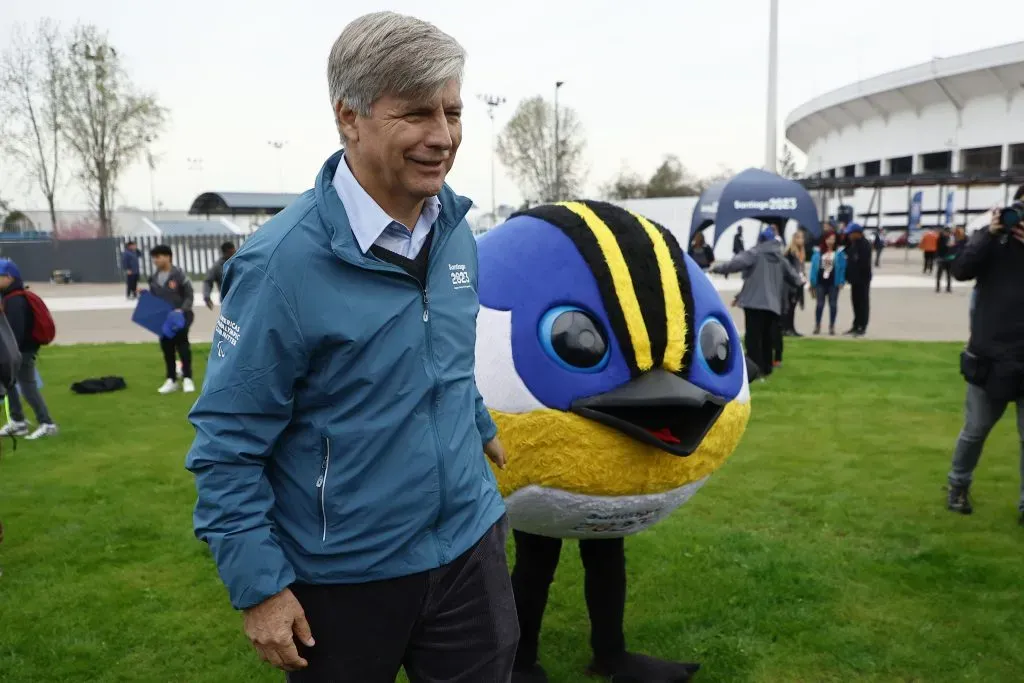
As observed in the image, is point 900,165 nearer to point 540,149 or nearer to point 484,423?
point 540,149

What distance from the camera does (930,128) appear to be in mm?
57625

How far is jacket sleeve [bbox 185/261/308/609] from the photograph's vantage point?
5.28ft

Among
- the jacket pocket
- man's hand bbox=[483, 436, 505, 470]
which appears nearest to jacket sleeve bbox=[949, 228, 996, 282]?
man's hand bbox=[483, 436, 505, 470]

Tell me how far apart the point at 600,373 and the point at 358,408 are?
3.58ft

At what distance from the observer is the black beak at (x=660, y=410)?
8.27 feet

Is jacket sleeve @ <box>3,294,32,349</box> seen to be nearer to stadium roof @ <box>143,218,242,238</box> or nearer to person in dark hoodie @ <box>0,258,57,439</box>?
person in dark hoodie @ <box>0,258,57,439</box>

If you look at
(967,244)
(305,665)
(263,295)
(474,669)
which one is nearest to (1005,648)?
(967,244)

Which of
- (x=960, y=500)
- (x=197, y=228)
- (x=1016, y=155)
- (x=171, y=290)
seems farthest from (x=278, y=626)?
(x=1016, y=155)

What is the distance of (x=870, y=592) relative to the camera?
4.15m

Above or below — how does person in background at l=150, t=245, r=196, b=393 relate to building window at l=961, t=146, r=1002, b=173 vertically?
below

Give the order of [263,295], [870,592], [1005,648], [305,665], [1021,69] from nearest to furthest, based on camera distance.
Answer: [263,295]
[305,665]
[1005,648]
[870,592]
[1021,69]

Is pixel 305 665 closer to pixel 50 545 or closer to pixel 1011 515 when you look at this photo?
pixel 50 545

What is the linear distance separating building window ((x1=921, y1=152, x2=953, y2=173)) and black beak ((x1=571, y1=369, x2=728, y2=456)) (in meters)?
62.5

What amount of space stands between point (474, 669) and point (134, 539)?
3.77 meters
